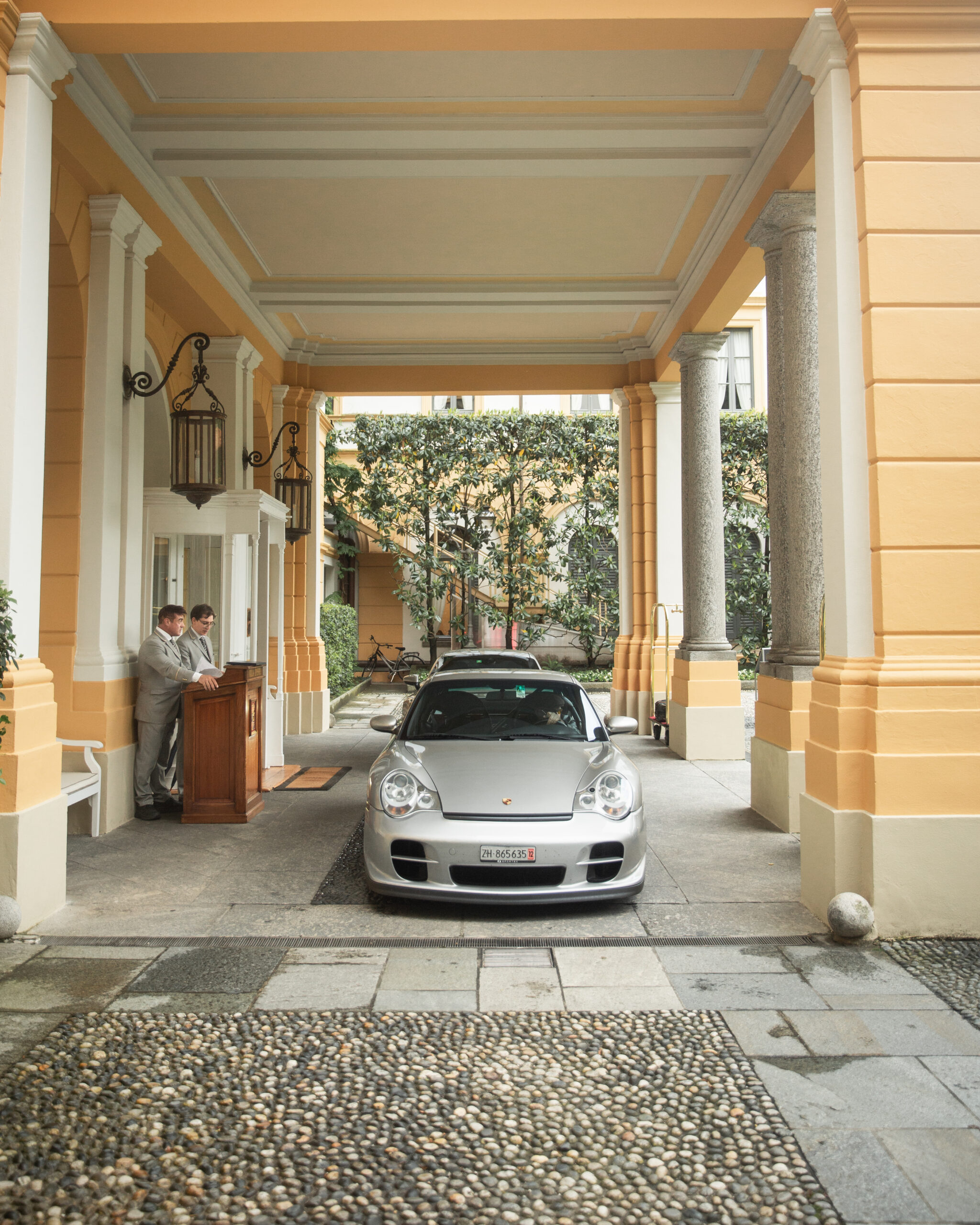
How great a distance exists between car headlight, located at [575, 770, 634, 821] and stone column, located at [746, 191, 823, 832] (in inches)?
87.6

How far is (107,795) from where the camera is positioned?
6258 millimetres

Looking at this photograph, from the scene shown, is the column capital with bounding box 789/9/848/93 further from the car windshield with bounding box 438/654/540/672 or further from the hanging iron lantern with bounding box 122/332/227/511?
A: the car windshield with bounding box 438/654/540/672

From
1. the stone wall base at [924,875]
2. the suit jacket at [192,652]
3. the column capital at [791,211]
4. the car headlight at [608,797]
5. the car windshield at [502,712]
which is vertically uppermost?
the column capital at [791,211]

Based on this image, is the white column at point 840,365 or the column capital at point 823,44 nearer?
the white column at point 840,365

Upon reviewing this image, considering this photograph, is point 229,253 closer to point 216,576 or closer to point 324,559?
point 216,576

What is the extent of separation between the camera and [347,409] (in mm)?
20125

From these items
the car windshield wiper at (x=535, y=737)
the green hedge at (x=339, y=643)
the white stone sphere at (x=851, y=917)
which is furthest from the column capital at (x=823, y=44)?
the green hedge at (x=339, y=643)

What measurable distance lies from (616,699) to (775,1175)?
10.5 metres

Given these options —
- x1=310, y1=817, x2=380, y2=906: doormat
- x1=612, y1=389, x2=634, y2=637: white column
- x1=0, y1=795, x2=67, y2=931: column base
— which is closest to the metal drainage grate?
x1=310, y1=817, x2=380, y2=906: doormat

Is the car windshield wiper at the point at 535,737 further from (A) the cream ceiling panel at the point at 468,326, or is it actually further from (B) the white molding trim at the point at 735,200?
(A) the cream ceiling panel at the point at 468,326

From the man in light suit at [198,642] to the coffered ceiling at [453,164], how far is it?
3426mm

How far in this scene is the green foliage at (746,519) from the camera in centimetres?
1786

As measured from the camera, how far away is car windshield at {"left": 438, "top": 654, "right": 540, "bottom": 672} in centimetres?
825

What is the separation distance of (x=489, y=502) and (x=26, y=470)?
14.1 meters
